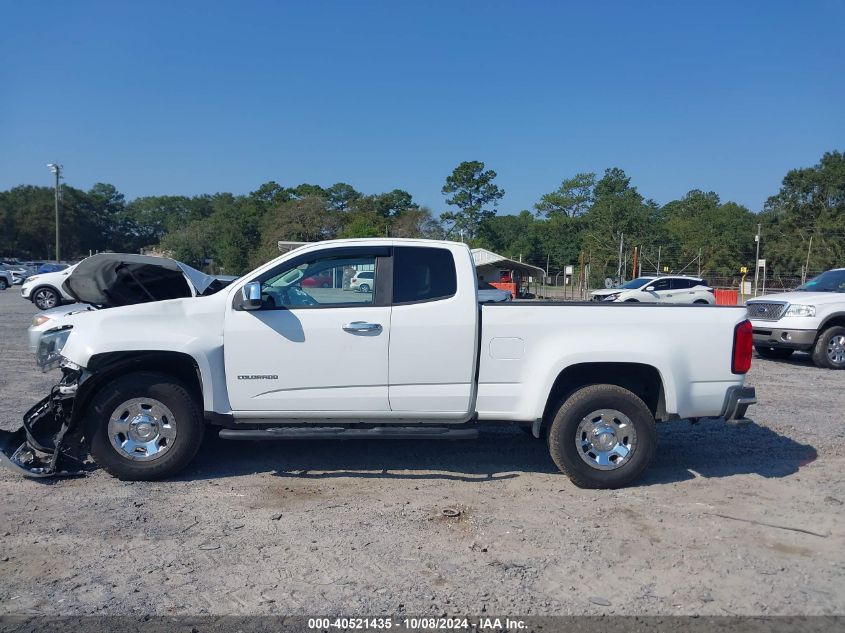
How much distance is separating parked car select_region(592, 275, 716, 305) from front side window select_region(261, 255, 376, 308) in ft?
74.6

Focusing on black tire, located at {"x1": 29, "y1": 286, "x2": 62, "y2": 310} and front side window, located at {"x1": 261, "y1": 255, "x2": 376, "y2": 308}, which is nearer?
front side window, located at {"x1": 261, "y1": 255, "x2": 376, "y2": 308}

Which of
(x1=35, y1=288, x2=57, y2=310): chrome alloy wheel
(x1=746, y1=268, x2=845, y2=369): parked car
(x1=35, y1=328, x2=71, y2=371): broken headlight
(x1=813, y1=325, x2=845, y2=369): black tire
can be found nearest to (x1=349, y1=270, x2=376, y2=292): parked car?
(x1=35, y1=328, x2=71, y2=371): broken headlight

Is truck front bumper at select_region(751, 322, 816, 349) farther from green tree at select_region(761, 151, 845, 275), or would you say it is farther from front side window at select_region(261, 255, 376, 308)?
green tree at select_region(761, 151, 845, 275)

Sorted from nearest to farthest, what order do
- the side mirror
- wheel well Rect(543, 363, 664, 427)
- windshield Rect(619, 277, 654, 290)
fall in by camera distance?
the side mirror, wheel well Rect(543, 363, 664, 427), windshield Rect(619, 277, 654, 290)

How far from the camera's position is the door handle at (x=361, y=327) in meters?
5.24

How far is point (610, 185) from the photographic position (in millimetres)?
93062

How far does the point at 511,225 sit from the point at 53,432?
320 ft

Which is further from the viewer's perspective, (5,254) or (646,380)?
(5,254)

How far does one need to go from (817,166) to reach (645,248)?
17.2 m

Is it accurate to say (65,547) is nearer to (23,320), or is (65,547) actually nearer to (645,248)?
(23,320)

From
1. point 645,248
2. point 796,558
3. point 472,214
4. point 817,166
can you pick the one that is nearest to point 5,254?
point 472,214

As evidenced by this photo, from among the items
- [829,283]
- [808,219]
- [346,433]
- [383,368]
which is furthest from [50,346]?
[808,219]

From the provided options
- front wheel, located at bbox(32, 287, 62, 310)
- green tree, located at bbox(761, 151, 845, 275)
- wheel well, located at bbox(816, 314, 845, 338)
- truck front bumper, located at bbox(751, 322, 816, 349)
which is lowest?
front wheel, located at bbox(32, 287, 62, 310)

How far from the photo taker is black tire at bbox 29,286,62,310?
21.5 metres
